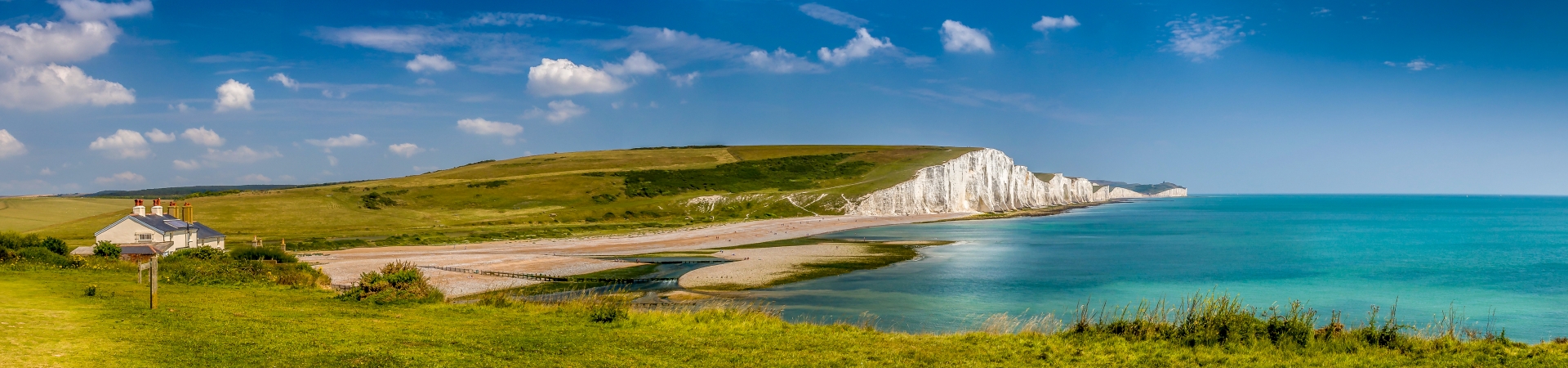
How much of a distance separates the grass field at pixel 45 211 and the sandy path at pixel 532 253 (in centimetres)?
5231

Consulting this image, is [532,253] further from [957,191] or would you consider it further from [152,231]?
[957,191]

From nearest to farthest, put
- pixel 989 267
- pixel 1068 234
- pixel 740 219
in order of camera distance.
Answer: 1. pixel 989 267
2. pixel 1068 234
3. pixel 740 219

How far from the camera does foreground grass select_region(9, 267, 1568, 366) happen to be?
1151 cm

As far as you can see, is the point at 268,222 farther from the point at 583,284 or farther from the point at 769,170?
the point at 769,170

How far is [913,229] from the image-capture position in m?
87.9

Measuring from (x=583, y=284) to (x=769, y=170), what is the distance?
13890 centimetres

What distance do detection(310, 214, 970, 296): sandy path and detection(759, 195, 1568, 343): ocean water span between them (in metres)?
11.7

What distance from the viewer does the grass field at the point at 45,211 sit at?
88000 millimetres

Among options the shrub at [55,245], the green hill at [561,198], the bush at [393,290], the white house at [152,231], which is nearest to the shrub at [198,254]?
the shrub at [55,245]

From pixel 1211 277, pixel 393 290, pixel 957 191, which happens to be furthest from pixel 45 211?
pixel 1211 277

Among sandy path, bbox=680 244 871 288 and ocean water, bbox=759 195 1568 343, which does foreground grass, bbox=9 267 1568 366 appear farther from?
sandy path, bbox=680 244 871 288

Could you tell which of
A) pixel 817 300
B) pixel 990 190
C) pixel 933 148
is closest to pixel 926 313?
pixel 817 300

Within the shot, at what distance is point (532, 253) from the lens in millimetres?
54938

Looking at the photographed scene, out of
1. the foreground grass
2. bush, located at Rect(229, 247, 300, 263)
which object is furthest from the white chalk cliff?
the foreground grass
